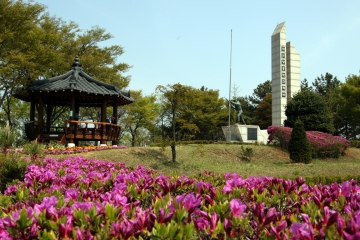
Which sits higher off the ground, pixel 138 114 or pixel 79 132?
pixel 138 114

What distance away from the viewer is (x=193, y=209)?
2.22 meters

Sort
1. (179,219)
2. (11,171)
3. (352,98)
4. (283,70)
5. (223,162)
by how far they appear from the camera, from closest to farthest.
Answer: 1. (179,219)
2. (11,171)
3. (223,162)
4. (283,70)
5. (352,98)

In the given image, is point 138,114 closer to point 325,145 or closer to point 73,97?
point 73,97

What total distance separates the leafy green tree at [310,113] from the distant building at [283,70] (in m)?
4.08

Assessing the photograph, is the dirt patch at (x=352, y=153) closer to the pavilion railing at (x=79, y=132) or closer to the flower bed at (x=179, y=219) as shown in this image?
the pavilion railing at (x=79, y=132)

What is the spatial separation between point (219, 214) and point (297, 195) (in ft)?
3.68

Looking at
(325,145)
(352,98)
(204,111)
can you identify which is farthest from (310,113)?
(204,111)

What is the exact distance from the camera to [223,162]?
16766 mm

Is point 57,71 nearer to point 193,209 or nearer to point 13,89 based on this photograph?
point 13,89

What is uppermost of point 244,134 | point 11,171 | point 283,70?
point 283,70

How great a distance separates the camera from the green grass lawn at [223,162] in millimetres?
13883

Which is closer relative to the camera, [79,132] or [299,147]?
[299,147]

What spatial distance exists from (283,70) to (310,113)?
6121 mm

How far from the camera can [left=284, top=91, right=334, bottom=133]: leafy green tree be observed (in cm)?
2495
